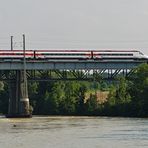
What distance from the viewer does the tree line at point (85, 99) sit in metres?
129

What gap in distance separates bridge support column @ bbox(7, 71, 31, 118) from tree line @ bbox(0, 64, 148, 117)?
15398 millimetres

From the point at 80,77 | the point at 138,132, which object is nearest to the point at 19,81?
the point at 80,77

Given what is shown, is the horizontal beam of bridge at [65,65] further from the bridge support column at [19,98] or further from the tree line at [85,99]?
the tree line at [85,99]

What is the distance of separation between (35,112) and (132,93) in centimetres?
2781

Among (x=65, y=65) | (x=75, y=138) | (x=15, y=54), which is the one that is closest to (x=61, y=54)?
(x=65, y=65)

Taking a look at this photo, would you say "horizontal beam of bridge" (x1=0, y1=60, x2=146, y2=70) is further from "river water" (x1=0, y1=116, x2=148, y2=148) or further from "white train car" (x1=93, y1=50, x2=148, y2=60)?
"river water" (x1=0, y1=116, x2=148, y2=148)

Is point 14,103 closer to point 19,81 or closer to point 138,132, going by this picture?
point 19,81

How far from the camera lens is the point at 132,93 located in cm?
13450

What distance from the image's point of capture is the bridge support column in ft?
410

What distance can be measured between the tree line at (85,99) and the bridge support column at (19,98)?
15398 millimetres

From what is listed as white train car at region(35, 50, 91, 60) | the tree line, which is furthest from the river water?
the tree line

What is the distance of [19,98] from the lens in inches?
5094

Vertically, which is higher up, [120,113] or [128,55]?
[128,55]

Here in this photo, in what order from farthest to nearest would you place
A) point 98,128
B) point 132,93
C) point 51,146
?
point 132,93
point 98,128
point 51,146
